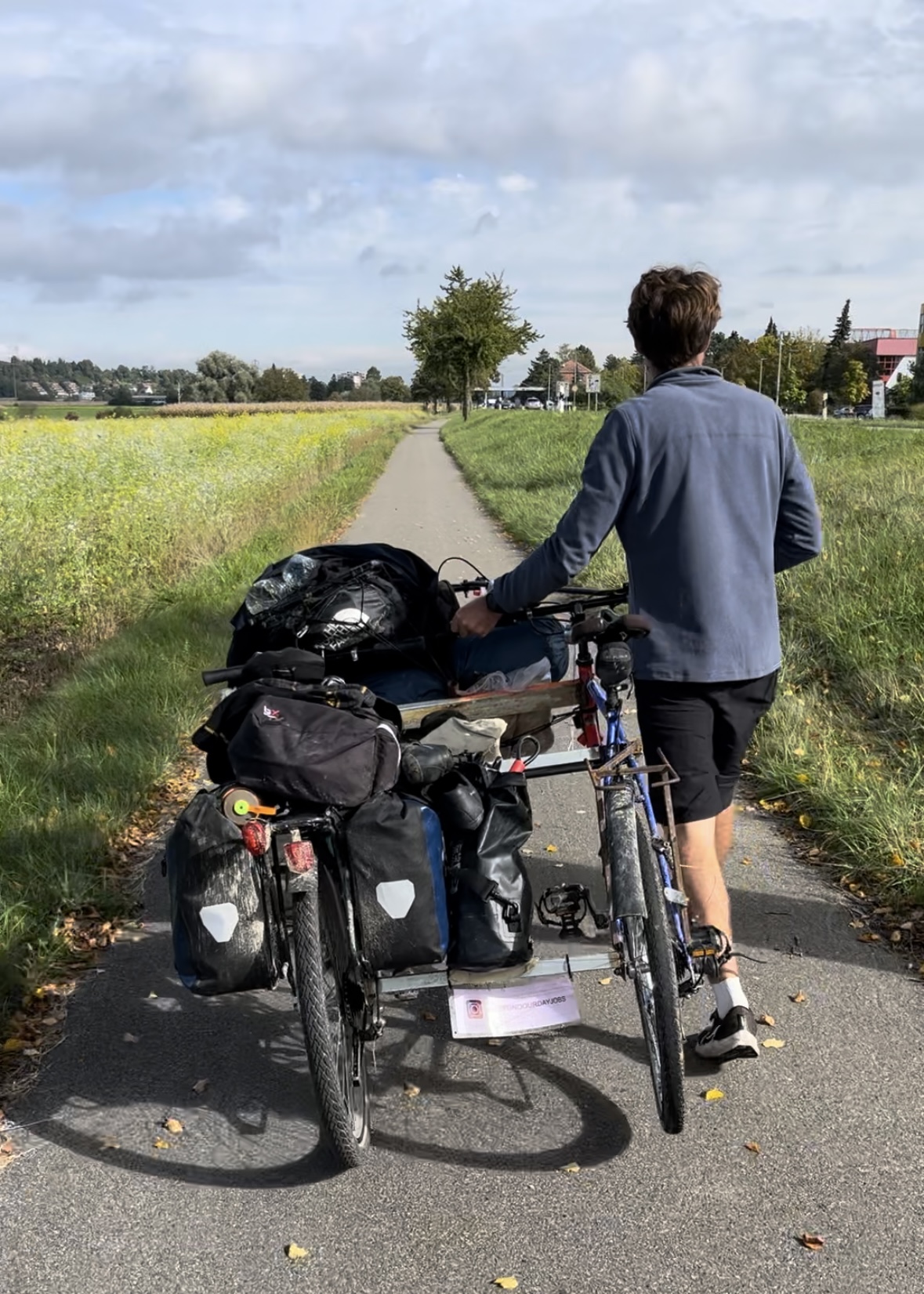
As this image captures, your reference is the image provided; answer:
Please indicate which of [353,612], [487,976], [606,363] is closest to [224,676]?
[353,612]

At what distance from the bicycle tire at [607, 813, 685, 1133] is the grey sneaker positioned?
16.2 inches

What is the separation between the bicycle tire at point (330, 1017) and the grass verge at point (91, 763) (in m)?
1.41

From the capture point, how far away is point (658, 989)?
2652 mm

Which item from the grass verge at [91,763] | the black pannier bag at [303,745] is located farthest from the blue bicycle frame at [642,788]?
the grass verge at [91,763]

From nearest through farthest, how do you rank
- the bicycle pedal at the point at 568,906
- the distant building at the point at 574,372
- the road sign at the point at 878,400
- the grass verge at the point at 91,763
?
the bicycle pedal at the point at 568,906, the grass verge at the point at 91,763, the road sign at the point at 878,400, the distant building at the point at 574,372

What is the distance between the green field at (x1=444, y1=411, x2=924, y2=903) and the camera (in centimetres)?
462

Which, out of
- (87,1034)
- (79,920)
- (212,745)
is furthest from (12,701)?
(212,745)

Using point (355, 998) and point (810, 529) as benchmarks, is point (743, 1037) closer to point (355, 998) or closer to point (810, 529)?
point (355, 998)

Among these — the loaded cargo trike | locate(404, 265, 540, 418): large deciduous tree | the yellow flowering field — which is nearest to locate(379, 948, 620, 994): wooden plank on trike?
the loaded cargo trike

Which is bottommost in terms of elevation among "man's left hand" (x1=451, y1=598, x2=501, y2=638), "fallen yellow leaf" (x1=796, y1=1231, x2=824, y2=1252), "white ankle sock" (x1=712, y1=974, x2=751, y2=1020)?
"fallen yellow leaf" (x1=796, y1=1231, x2=824, y2=1252)

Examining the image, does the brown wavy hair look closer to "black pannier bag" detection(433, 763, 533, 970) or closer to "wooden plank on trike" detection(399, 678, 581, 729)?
"wooden plank on trike" detection(399, 678, 581, 729)

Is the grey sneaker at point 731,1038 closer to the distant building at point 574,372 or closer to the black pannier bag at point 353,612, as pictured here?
the black pannier bag at point 353,612

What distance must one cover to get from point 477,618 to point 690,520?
2.11 feet

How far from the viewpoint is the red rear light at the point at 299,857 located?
2596 mm
